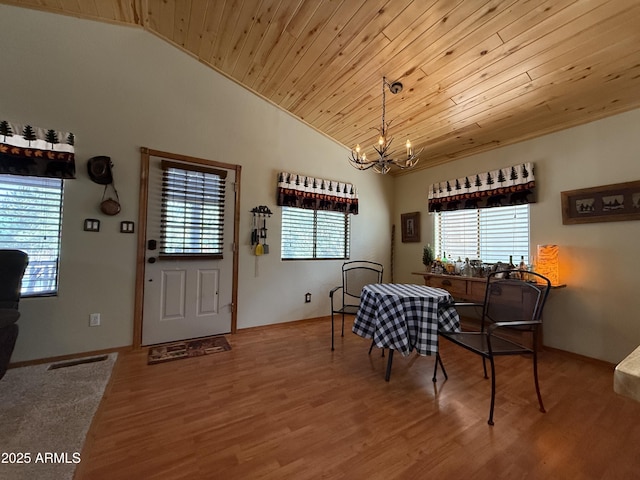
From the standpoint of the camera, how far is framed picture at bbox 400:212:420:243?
14.4ft

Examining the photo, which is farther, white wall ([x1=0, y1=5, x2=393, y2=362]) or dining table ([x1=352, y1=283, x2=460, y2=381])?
white wall ([x1=0, y1=5, x2=393, y2=362])

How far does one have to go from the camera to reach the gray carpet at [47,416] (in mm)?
1335

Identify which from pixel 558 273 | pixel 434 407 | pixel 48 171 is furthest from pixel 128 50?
pixel 558 273

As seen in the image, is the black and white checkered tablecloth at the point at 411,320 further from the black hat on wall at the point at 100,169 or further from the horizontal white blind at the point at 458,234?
the black hat on wall at the point at 100,169

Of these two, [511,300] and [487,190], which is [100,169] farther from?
[487,190]

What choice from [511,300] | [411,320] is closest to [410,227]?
[511,300]

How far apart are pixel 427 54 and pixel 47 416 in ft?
12.7

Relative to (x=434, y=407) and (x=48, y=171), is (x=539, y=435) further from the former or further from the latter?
(x=48, y=171)

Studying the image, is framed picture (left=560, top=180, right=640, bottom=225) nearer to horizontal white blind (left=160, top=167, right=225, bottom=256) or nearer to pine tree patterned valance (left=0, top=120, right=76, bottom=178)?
horizontal white blind (left=160, top=167, right=225, bottom=256)

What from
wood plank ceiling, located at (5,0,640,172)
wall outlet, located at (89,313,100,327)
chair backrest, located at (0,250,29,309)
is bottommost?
wall outlet, located at (89,313,100,327)

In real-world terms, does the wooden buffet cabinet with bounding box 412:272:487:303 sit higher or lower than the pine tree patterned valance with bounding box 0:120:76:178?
lower

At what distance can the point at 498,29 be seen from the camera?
6.47 ft

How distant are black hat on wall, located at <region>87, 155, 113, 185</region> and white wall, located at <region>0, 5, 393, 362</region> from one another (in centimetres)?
7

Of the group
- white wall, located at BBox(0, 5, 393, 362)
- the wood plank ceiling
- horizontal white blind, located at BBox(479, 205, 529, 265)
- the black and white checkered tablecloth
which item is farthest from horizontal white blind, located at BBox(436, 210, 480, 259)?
white wall, located at BBox(0, 5, 393, 362)
